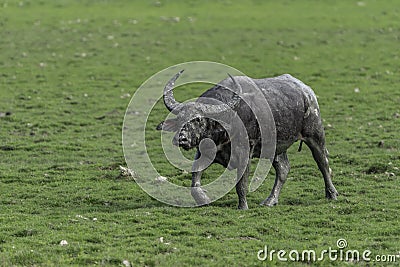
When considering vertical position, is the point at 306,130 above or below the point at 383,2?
above

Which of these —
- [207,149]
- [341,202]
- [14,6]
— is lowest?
[14,6]

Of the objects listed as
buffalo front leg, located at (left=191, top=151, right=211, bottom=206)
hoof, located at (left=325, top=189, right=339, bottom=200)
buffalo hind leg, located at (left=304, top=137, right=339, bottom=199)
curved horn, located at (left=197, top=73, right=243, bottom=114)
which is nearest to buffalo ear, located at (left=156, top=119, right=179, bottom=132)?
curved horn, located at (left=197, top=73, right=243, bottom=114)

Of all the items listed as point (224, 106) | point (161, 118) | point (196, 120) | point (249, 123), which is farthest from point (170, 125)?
point (161, 118)

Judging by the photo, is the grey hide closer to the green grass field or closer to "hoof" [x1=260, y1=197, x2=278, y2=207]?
"hoof" [x1=260, y1=197, x2=278, y2=207]

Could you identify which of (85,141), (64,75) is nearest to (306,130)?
(85,141)

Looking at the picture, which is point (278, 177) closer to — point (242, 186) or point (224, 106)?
point (242, 186)

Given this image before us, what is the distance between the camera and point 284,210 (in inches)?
559

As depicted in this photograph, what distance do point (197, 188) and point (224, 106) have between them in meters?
1.66

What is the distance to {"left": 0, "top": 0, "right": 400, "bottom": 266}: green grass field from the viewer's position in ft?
40.3

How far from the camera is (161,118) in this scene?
23.7 meters

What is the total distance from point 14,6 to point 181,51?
44.0 feet

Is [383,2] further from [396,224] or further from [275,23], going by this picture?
[396,224]

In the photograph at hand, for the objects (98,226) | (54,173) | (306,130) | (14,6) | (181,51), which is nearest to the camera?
(98,226)

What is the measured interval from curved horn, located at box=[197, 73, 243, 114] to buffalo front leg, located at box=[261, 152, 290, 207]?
196 cm
